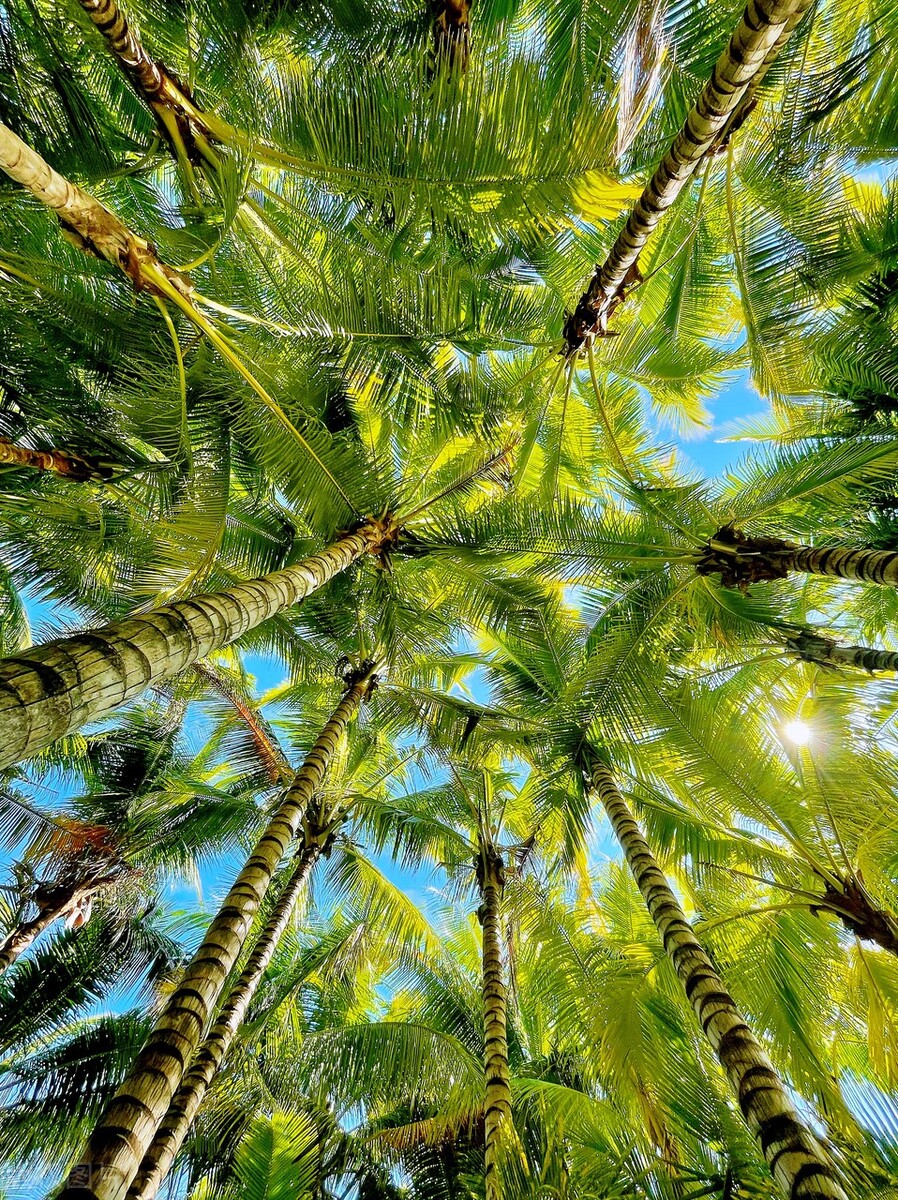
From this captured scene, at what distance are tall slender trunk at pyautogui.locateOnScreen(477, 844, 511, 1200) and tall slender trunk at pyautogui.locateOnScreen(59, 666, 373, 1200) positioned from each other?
2269 millimetres

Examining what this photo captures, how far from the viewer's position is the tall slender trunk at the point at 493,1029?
434 centimetres

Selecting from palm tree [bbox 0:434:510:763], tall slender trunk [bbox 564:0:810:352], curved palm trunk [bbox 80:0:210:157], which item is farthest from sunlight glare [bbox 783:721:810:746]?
curved palm trunk [bbox 80:0:210:157]

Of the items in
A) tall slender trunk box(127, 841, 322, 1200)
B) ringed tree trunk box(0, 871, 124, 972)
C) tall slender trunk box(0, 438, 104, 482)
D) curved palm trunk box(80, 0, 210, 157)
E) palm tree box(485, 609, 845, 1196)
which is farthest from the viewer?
ringed tree trunk box(0, 871, 124, 972)

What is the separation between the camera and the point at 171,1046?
10.7 feet

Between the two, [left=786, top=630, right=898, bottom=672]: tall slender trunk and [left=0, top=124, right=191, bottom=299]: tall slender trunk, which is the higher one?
[left=786, top=630, right=898, bottom=672]: tall slender trunk

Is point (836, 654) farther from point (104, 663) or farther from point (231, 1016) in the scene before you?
point (231, 1016)

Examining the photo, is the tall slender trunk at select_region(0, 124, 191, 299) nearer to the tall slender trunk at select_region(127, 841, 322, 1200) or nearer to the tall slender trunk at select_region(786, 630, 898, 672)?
the tall slender trunk at select_region(127, 841, 322, 1200)

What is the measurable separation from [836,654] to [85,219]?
5408 mm

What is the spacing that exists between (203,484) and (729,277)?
18.0ft

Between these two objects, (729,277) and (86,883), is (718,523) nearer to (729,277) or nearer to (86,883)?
(729,277)

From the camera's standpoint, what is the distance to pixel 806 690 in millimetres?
5242

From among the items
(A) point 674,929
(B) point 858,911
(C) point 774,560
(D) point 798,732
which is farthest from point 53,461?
(B) point 858,911

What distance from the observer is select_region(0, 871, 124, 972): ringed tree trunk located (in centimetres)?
708

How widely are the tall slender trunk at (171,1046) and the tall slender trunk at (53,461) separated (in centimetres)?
306
